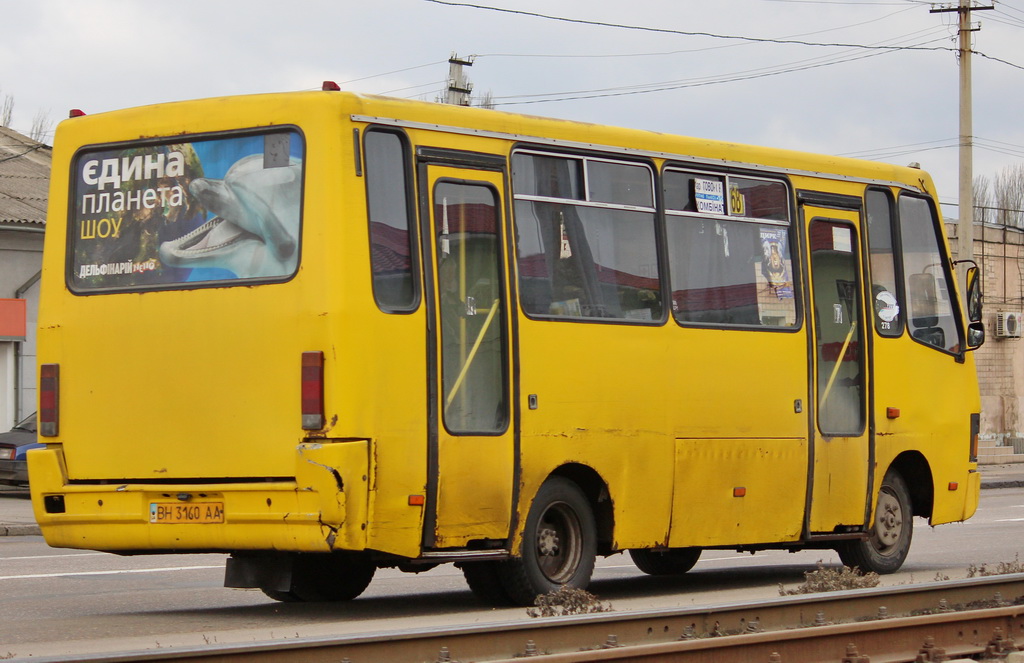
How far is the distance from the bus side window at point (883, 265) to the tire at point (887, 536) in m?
1.25

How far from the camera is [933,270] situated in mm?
14008

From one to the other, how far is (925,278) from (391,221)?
5.95 metres

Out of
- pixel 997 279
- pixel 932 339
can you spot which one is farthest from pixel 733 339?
pixel 997 279

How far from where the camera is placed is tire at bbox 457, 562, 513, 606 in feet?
34.7

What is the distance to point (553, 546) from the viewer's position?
1072 cm

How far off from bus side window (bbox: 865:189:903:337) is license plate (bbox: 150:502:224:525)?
6014mm

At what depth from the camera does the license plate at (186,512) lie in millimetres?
9500

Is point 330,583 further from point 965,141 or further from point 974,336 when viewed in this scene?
point 965,141

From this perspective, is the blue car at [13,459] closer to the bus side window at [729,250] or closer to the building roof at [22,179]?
the building roof at [22,179]

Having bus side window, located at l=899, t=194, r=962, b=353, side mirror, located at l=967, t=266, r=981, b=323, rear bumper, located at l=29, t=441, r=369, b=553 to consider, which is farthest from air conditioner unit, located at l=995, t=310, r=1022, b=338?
rear bumper, located at l=29, t=441, r=369, b=553

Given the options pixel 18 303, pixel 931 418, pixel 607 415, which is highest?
pixel 18 303

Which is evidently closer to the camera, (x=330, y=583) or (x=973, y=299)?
(x=330, y=583)

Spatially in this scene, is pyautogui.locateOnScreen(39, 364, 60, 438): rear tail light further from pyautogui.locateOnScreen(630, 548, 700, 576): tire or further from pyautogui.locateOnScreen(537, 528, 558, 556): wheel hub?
pyautogui.locateOnScreen(630, 548, 700, 576): tire

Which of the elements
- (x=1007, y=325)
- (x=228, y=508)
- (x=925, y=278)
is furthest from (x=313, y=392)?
(x=1007, y=325)
